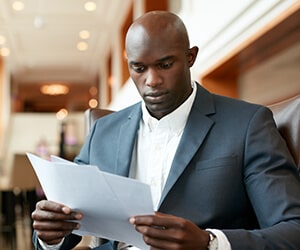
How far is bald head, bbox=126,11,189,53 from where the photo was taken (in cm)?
140

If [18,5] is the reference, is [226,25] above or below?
below

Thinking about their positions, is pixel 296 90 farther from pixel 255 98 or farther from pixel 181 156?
pixel 181 156

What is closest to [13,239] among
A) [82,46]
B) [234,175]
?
[234,175]

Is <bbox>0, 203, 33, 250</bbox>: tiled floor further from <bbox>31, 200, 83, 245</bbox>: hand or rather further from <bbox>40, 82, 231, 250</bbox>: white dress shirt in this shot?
<bbox>31, 200, 83, 245</bbox>: hand

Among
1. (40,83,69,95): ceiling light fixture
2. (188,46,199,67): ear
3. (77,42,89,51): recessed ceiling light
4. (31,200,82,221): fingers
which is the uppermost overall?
(77,42,89,51): recessed ceiling light

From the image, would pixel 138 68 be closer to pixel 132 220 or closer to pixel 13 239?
pixel 132 220

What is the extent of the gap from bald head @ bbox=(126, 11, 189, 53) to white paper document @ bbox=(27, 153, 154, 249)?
40cm

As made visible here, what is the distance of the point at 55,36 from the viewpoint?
10.1 metres

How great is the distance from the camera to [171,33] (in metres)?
1.40

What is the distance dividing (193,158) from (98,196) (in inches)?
12.0

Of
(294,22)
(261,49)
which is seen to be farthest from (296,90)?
(294,22)

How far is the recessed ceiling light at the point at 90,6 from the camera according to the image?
843 centimetres

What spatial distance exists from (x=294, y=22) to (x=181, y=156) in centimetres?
162

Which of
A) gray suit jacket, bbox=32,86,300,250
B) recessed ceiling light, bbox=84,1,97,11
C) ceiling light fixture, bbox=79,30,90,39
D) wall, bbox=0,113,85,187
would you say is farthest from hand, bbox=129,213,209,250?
wall, bbox=0,113,85,187
